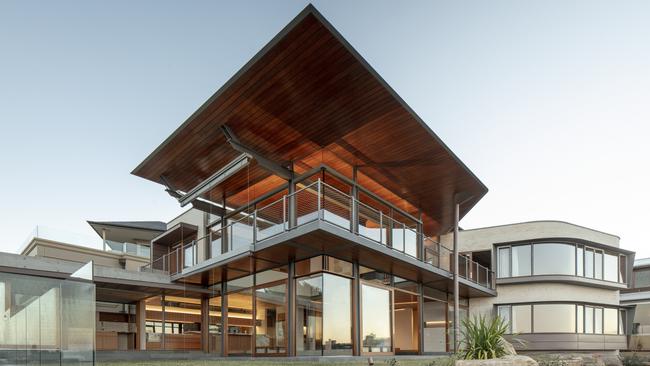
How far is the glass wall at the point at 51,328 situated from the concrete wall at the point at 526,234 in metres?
20.4

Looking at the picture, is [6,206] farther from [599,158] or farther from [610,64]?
[599,158]

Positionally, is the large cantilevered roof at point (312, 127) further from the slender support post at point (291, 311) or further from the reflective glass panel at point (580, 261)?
the reflective glass panel at point (580, 261)

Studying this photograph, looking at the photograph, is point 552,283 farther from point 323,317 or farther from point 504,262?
point 323,317

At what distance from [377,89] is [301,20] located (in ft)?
9.90

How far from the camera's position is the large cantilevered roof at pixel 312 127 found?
33.5ft

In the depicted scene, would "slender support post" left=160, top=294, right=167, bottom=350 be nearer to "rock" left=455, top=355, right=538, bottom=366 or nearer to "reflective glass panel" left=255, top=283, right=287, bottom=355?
"reflective glass panel" left=255, top=283, right=287, bottom=355

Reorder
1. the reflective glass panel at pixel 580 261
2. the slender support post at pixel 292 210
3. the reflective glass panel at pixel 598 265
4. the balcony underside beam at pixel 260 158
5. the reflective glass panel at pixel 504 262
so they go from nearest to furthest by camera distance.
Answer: the balcony underside beam at pixel 260 158
the slender support post at pixel 292 210
the reflective glass panel at pixel 580 261
the reflective glass panel at pixel 504 262
the reflective glass panel at pixel 598 265

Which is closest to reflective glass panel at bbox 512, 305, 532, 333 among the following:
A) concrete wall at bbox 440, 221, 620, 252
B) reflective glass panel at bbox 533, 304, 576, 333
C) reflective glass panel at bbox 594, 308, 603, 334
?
reflective glass panel at bbox 533, 304, 576, 333

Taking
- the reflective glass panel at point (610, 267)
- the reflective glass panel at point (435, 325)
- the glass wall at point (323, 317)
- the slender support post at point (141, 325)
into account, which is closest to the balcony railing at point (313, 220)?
the glass wall at point (323, 317)

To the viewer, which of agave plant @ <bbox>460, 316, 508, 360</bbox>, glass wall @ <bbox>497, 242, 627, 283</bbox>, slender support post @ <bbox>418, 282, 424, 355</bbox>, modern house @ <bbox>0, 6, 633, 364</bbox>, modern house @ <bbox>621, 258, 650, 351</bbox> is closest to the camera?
agave plant @ <bbox>460, 316, 508, 360</bbox>

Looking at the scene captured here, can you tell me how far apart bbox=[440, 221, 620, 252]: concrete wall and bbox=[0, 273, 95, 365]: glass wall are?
20.4 metres

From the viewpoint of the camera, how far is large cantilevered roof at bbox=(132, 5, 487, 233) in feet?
33.5

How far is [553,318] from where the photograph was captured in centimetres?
2266

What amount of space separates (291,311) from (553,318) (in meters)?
14.5
